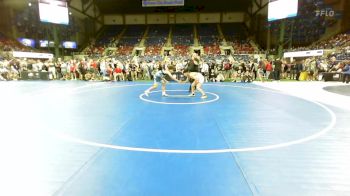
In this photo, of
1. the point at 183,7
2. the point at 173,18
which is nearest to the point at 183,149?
the point at 183,7

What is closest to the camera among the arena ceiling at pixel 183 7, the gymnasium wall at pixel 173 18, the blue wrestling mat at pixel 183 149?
the blue wrestling mat at pixel 183 149

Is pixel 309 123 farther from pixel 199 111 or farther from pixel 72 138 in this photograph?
pixel 72 138

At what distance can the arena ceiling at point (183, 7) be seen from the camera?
3931 centimetres

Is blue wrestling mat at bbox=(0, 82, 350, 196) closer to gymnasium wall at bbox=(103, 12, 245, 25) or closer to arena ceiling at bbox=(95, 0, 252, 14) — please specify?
arena ceiling at bbox=(95, 0, 252, 14)

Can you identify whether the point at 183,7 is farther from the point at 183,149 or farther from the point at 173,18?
the point at 183,149

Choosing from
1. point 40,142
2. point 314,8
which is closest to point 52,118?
point 40,142

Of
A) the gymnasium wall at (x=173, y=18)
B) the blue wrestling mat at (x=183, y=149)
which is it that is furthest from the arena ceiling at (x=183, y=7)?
the blue wrestling mat at (x=183, y=149)

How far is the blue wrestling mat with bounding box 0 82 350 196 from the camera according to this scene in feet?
9.52

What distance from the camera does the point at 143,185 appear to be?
2.88 m

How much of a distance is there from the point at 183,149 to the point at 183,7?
40.6 m

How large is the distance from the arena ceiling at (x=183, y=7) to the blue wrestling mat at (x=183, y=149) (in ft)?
119

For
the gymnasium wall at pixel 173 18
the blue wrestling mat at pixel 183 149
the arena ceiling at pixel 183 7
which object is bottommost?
the blue wrestling mat at pixel 183 149

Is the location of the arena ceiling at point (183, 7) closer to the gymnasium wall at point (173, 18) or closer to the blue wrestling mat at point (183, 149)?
the gymnasium wall at point (173, 18)

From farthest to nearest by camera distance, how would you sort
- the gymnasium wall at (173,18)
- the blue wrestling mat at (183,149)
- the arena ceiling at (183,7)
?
the gymnasium wall at (173,18) → the arena ceiling at (183,7) → the blue wrestling mat at (183,149)
